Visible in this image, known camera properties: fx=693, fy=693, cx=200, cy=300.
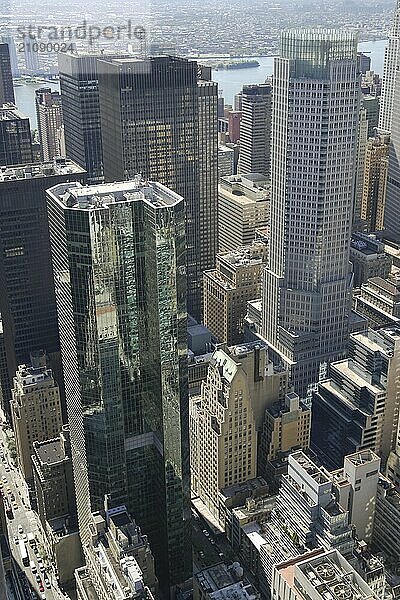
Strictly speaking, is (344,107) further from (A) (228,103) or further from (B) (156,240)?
(A) (228,103)

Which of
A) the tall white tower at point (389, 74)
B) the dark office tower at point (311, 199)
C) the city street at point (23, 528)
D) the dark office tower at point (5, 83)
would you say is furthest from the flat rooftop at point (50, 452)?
the tall white tower at point (389, 74)

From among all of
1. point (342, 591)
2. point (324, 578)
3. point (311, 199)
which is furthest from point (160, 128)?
point (342, 591)

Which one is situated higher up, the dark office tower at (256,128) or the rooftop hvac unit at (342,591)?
the dark office tower at (256,128)

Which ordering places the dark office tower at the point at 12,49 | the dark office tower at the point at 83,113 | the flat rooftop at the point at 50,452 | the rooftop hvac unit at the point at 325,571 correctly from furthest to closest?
the dark office tower at the point at 83,113
the dark office tower at the point at 12,49
the flat rooftop at the point at 50,452
the rooftop hvac unit at the point at 325,571

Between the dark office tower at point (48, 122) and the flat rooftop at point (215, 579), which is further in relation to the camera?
the dark office tower at point (48, 122)

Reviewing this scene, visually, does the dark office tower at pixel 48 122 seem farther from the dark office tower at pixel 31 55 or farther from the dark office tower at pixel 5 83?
the dark office tower at pixel 31 55

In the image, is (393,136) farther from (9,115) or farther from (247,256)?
(9,115)
